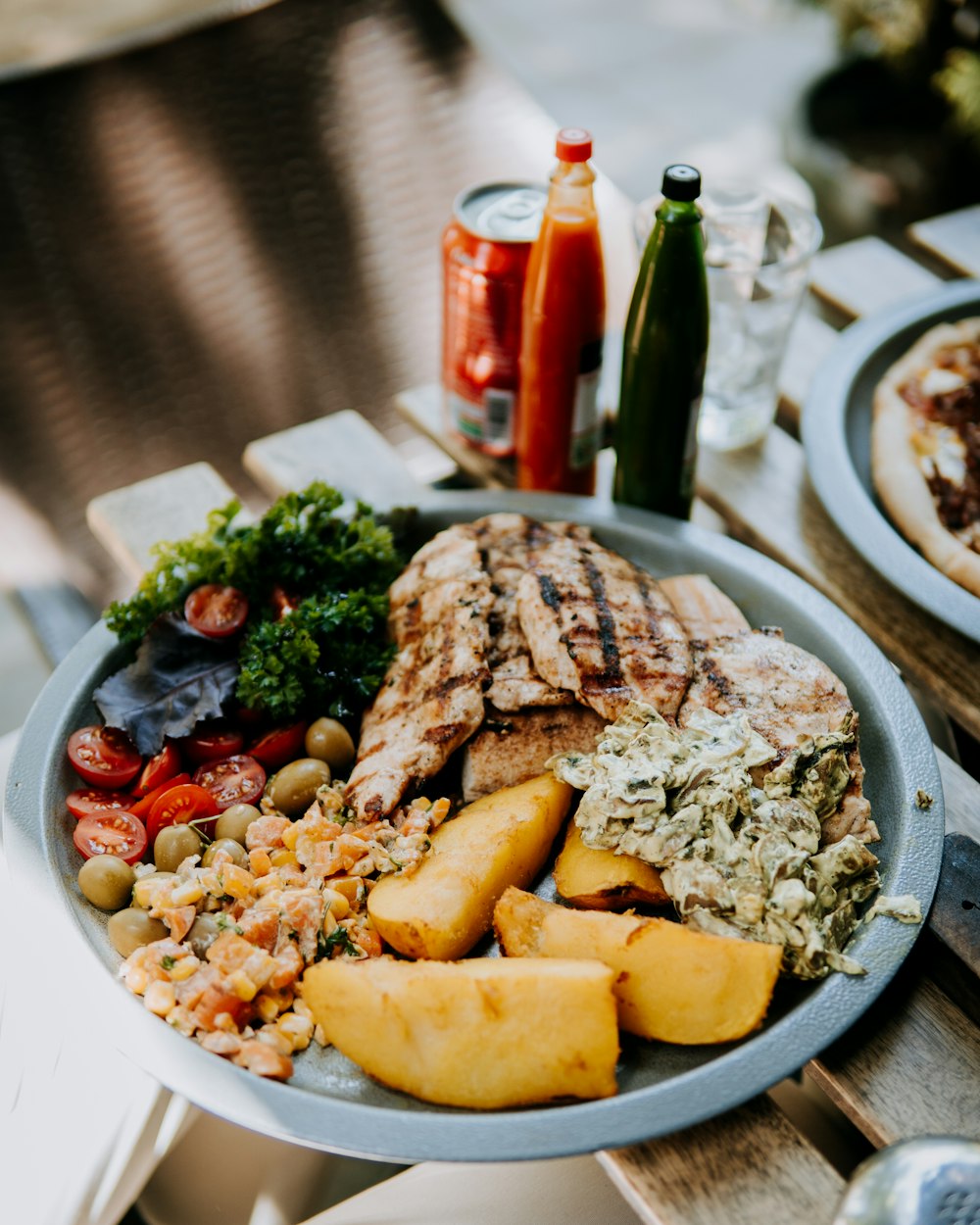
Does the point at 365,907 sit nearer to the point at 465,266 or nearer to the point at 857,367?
the point at 465,266

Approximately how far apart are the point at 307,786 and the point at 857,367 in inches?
62.8

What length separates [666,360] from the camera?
2137 millimetres

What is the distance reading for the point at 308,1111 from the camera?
55.6 inches

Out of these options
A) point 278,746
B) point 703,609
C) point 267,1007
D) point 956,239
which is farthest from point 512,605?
point 956,239

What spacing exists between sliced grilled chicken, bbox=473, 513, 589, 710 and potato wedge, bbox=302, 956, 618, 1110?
1.63 ft

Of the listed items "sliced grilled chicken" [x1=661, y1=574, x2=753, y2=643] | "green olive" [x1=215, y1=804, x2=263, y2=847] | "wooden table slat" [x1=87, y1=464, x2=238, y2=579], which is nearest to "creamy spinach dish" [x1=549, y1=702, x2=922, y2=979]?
"sliced grilled chicken" [x1=661, y1=574, x2=753, y2=643]

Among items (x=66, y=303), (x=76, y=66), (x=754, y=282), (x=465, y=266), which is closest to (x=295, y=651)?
(x=465, y=266)

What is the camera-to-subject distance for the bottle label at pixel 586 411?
2266 mm

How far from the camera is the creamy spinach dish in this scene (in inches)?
60.9

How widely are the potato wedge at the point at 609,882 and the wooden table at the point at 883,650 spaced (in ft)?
1.05

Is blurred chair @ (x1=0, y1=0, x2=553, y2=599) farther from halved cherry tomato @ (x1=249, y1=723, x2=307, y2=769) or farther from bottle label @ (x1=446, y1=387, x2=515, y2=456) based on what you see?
halved cherry tomato @ (x1=249, y1=723, x2=307, y2=769)

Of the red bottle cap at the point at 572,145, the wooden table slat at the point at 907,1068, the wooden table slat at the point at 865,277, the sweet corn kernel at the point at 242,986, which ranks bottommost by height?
the wooden table slat at the point at 907,1068

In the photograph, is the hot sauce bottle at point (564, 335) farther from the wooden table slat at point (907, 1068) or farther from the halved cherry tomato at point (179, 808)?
the wooden table slat at point (907, 1068)

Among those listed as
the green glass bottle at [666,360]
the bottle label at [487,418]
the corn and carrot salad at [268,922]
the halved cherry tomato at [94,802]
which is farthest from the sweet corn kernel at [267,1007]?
the bottle label at [487,418]
